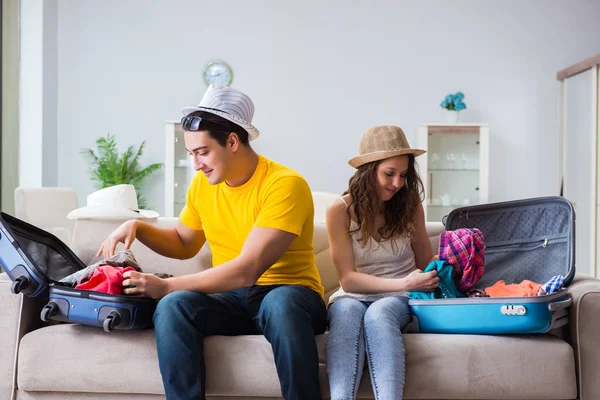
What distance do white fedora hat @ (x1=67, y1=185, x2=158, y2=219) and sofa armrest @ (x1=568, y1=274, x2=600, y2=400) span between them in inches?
66.5

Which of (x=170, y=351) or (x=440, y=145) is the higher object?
(x=440, y=145)

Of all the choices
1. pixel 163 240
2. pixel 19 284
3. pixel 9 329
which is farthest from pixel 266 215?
pixel 9 329

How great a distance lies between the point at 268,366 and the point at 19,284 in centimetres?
76

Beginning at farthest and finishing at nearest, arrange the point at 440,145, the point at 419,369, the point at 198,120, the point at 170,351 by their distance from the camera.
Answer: the point at 440,145 < the point at 198,120 < the point at 419,369 < the point at 170,351

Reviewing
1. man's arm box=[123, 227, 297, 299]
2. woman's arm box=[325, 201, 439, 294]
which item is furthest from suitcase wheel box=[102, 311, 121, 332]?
woman's arm box=[325, 201, 439, 294]

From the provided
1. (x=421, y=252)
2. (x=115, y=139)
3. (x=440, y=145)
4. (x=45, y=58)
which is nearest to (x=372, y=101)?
(x=440, y=145)

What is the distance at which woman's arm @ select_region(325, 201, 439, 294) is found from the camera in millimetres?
2293

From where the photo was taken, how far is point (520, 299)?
2.11 meters

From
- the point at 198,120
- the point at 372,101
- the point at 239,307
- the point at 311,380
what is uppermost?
the point at 372,101

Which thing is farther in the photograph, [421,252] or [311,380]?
[421,252]

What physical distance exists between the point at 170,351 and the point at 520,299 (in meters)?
1.01

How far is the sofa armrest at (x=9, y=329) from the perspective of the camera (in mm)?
2217

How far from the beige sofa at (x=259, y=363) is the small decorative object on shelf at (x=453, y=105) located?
13.5ft

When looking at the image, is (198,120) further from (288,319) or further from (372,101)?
(372,101)
